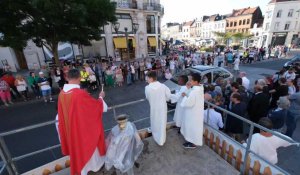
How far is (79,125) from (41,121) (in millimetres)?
5551

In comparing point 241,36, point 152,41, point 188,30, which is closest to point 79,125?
point 152,41

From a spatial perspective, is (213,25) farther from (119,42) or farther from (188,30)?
(119,42)

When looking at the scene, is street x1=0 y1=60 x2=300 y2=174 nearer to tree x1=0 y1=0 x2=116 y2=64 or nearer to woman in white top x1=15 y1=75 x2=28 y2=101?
woman in white top x1=15 y1=75 x2=28 y2=101

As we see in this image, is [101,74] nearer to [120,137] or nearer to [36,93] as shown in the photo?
[36,93]

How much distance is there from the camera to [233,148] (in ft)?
10.8

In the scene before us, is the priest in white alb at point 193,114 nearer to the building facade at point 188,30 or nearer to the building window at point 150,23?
the building window at point 150,23

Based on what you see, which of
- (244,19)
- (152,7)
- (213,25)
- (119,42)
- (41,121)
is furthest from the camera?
(213,25)

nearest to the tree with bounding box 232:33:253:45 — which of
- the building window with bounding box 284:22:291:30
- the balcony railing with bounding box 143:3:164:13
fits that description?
the building window with bounding box 284:22:291:30

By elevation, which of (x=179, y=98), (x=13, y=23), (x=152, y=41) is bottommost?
(x=179, y=98)

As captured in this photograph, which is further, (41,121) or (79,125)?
(41,121)

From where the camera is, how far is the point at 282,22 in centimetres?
3838

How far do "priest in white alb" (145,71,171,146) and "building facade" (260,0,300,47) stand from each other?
4811 centimetres

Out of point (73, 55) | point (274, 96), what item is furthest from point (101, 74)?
point (73, 55)

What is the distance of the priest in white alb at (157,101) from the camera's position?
3318mm
